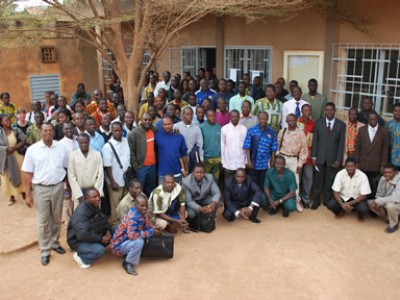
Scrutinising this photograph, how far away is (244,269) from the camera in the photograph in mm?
5168

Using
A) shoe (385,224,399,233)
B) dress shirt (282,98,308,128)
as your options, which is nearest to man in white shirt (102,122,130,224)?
dress shirt (282,98,308,128)

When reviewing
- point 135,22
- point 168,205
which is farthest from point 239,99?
point 168,205

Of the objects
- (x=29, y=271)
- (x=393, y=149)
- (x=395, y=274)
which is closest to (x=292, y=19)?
(x=393, y=149)

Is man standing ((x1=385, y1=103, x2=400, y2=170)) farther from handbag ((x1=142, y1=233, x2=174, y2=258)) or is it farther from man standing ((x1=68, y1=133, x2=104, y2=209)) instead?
man standing ((x1=68, y1=133, x2=104, y2=209))

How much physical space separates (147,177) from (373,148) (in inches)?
136

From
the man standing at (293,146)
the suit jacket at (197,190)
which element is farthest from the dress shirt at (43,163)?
the man standing at (293,146)

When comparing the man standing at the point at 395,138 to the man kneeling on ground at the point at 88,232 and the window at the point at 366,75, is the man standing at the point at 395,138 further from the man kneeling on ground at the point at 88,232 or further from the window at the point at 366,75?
the man kneeling on ground at the point at 88,232

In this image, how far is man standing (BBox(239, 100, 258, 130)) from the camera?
709 cm

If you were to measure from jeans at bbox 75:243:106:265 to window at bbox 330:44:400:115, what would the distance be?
5663mm

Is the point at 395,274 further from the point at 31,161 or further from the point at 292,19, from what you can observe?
the point at 292,19

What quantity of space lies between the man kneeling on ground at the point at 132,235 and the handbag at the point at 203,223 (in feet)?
3.57

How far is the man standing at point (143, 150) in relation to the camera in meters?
6.24

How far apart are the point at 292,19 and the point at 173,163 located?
4.70m

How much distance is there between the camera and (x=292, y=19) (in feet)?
30.1
